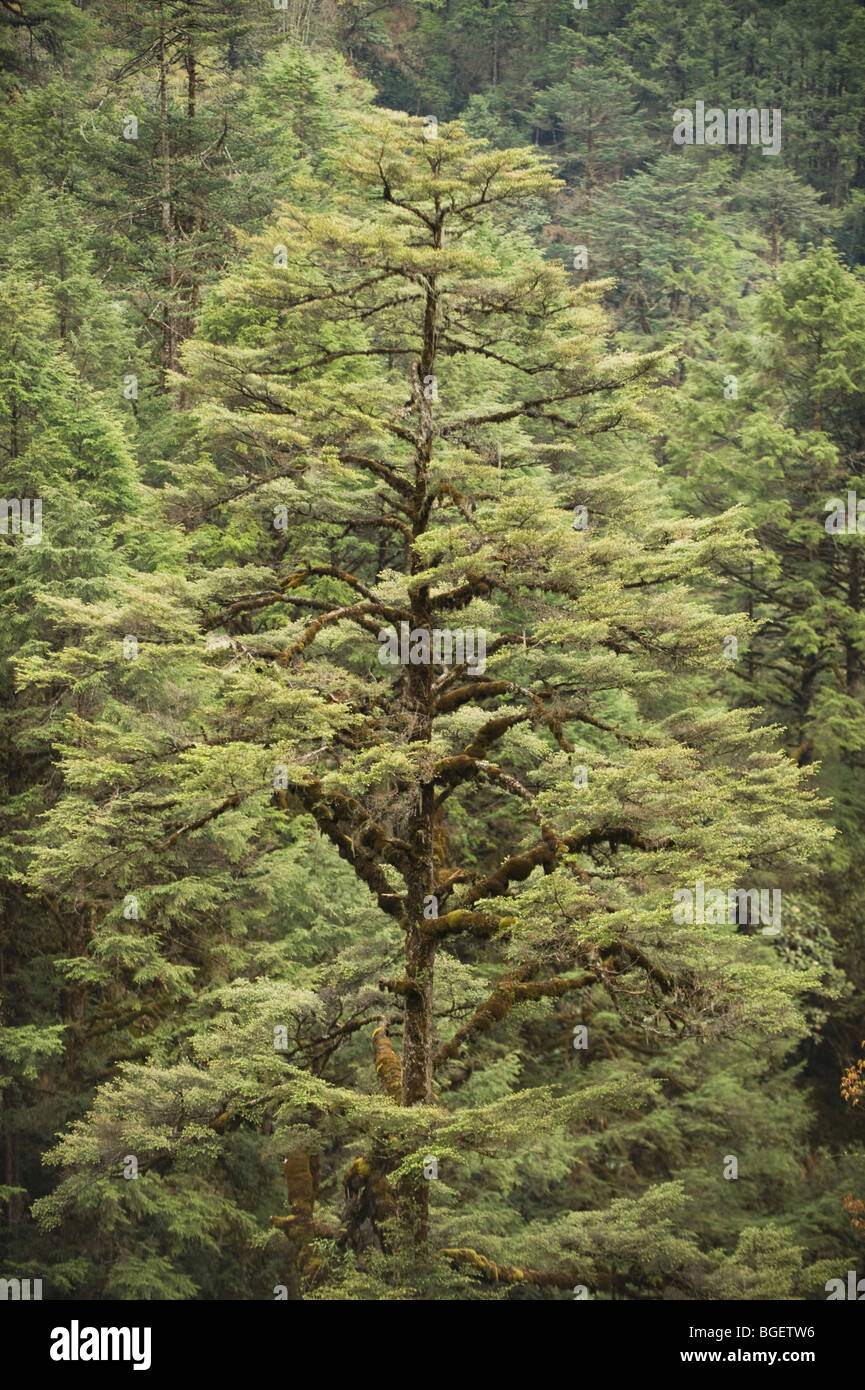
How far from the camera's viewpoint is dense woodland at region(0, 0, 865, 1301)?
10492mm

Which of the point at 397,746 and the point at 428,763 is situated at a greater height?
the point at 397,746

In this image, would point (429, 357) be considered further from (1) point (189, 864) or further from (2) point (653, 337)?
(2) point (653, 337)

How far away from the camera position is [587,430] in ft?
40.6

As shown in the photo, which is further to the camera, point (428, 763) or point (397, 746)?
point (428, 763)

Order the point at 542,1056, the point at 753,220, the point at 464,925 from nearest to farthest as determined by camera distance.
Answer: the point at 464,925 < the point at 542,1056 < the point at 753,220

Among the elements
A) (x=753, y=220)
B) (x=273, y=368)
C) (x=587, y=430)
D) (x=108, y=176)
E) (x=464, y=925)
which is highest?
(x=753, y=220)

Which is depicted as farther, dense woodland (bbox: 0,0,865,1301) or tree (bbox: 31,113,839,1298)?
dense woodland (bbox: 0,0,865,1301)

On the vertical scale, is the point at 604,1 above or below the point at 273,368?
above

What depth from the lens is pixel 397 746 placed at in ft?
34.8

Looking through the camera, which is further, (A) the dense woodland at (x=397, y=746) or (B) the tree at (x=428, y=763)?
(A) the dense woodland at (x=397, y=746)

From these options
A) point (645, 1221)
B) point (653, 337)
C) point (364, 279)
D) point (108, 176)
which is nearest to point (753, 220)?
point (653, 337)

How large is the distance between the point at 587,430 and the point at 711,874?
15.9ft

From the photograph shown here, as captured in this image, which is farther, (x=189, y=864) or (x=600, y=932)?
(x=189, y=864)

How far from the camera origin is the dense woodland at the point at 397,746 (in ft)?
34.4
